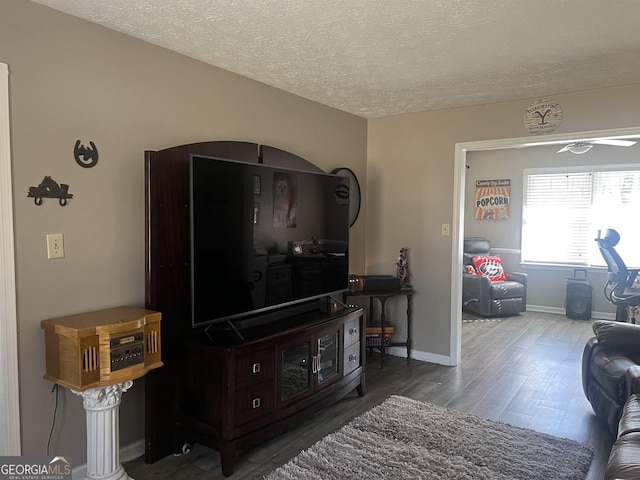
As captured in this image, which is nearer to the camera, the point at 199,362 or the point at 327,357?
the point at 199,362

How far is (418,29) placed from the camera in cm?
242

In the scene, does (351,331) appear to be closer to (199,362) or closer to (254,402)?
(254,402)

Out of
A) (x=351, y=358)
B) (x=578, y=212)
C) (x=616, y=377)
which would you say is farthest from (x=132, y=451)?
(x=578, y=212)

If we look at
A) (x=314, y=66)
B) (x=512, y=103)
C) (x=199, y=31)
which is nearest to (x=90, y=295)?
(x=199, y=31)

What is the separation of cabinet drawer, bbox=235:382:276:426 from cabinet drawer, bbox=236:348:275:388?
0.04 meters

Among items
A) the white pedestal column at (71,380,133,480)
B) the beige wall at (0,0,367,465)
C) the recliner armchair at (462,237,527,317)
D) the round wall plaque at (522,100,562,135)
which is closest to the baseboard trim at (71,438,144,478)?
the beige wall at (0,0,367,465)

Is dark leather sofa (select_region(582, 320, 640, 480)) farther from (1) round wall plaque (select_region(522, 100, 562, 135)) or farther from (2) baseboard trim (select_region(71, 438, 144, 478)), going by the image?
(2) baseboard trim (select_region(71, 438, 144, 478))

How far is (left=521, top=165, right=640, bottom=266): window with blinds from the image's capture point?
6223mm

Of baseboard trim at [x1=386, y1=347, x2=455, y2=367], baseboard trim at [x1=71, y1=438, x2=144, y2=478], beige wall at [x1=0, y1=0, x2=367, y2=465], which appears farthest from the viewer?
baseboard trim at [x1=386, y1=347, x2=455, y2=367]

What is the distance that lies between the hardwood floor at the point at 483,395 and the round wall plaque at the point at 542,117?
212 cm

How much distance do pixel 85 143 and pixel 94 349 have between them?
106 centimetres

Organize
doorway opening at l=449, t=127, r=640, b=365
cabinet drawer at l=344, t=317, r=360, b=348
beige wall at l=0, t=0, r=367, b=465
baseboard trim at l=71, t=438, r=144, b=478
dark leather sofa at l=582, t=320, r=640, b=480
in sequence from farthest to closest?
1. doorway opening at l=449, t=127, r=640, b=365
2. cabinet drawer at l=344, t=317, r=360, b=348
3. baseboard trim at l=71, t=438, r=144, b=478
4. dark leather sofa at l=582, t=320, r=640, b=480
5. beige wall at l=0, t=0, r=367, b=465

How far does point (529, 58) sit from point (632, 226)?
14.8 feet

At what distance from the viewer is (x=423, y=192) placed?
4.48 m
